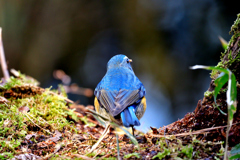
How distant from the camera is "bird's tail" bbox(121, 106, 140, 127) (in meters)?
3.06

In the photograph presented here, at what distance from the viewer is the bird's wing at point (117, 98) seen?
11.0 ft

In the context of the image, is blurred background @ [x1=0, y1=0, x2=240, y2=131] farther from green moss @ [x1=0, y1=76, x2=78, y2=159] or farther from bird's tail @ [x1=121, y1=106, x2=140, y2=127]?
bird's tail @ [x1=121, y1=106, x2=140, y2=127]

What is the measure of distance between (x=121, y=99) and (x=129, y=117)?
371 millimetres

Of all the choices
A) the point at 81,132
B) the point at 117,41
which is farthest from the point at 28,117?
the point at 117,41

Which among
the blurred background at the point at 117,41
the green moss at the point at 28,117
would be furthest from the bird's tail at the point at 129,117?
the blurred background at the point at 117,41

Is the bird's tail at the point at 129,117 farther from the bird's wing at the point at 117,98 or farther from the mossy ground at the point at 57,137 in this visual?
the mossy ground at the point at 57,137

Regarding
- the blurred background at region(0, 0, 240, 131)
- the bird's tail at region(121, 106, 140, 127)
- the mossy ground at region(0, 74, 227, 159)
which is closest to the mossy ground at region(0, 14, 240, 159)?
the mossy ground at region(0, 74, 227, 159)

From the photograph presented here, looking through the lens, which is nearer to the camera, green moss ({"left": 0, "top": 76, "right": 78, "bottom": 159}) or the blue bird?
green moss ({"left": 0, "top": 76, "right": 78, "bottom": 159})

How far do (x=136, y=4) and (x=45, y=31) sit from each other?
126 inches

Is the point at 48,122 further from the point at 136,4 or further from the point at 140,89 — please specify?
the point at 136,4

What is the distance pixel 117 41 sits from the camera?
8.79 metres

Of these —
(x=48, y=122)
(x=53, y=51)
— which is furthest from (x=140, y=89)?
(x=53, y=51)

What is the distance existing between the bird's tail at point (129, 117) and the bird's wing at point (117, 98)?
64mm

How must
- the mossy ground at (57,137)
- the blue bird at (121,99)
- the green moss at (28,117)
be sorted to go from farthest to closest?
the blue bird at (121,99)
the green moss at (28,117)
the mossy ground at (57,137)
